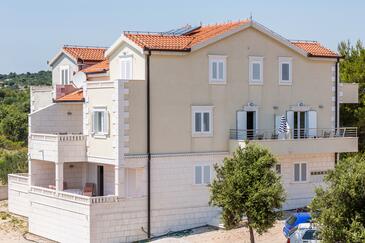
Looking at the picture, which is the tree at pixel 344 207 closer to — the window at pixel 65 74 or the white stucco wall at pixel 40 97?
the white stucco wall at pixel 40 97

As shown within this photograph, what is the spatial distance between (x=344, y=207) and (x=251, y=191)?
6838mm

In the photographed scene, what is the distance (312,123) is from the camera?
144ft

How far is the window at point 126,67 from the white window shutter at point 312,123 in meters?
10.9

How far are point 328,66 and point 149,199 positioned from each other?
44.8 feet

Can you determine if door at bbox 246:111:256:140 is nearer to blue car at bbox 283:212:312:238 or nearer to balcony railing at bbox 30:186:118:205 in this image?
blue car at bbox 283:212:312:238

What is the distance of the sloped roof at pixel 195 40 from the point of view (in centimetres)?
3912

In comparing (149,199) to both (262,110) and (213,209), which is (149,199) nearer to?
(213,209)

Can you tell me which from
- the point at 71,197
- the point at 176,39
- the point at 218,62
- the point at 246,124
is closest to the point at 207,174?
Answer: the point at 246,124

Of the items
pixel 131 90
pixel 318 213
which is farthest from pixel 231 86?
pixel 318 213

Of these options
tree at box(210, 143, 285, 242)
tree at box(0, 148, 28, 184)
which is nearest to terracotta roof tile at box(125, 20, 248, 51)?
tree at box(210, 143, 285, 242)

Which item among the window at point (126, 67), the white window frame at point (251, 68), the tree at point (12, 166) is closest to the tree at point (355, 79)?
the white window frame at point (251, 68)

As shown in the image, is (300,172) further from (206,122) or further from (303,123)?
(206,122)

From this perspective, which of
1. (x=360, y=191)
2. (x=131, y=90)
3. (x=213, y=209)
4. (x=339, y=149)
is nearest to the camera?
(x=360, y=191)

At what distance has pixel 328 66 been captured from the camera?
44500mm
